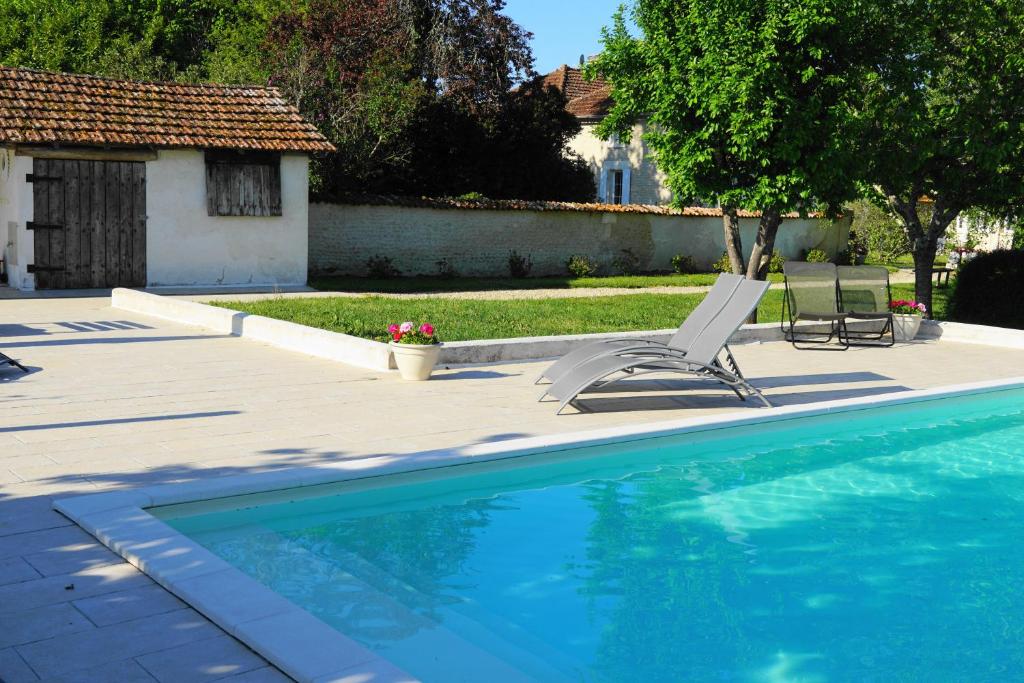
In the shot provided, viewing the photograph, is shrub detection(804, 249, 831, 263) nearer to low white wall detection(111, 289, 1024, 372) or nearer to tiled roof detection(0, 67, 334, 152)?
low white wall detection(111, 289, 1024, 372)

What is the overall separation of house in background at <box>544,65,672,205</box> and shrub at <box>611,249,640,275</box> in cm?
737

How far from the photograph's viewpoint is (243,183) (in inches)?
782

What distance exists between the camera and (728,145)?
49.0 feet

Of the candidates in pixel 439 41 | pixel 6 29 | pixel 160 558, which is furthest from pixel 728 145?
pixel 6 29

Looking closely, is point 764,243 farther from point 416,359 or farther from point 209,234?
point 209,234

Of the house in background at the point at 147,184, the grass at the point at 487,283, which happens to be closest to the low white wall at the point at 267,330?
the house in background at the point at 147,184

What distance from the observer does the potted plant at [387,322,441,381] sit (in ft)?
33.9

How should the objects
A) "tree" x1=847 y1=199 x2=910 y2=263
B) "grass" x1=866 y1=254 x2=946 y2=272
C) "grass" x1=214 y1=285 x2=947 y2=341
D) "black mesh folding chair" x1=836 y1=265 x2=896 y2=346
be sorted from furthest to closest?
"grass" x1=866 y1=254 x2=946 y2=272, "tree" x1=847 y1=199 x2=910 y2=263, "black mesh folding chair" x1=836 y1=265 x2=896 y2=346, "grass" x1=214 y1=285 x2=947 y2=341

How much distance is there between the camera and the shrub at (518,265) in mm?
26391

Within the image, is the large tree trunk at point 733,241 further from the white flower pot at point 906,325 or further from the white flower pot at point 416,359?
the white flower pot at point 416,359

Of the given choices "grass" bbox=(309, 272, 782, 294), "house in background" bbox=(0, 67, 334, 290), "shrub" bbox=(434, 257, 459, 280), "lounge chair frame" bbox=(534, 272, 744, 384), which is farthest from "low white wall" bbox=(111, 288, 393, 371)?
"shrub" bbox=(434, 257, 459, 280)

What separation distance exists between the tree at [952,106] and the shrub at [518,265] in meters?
10.7

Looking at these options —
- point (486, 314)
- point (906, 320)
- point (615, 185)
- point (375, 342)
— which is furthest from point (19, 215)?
point (615, 185)

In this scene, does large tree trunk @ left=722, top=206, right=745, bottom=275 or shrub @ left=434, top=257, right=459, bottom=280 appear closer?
large tree trunk @ left=722, top=206, right=745, bottom=275
